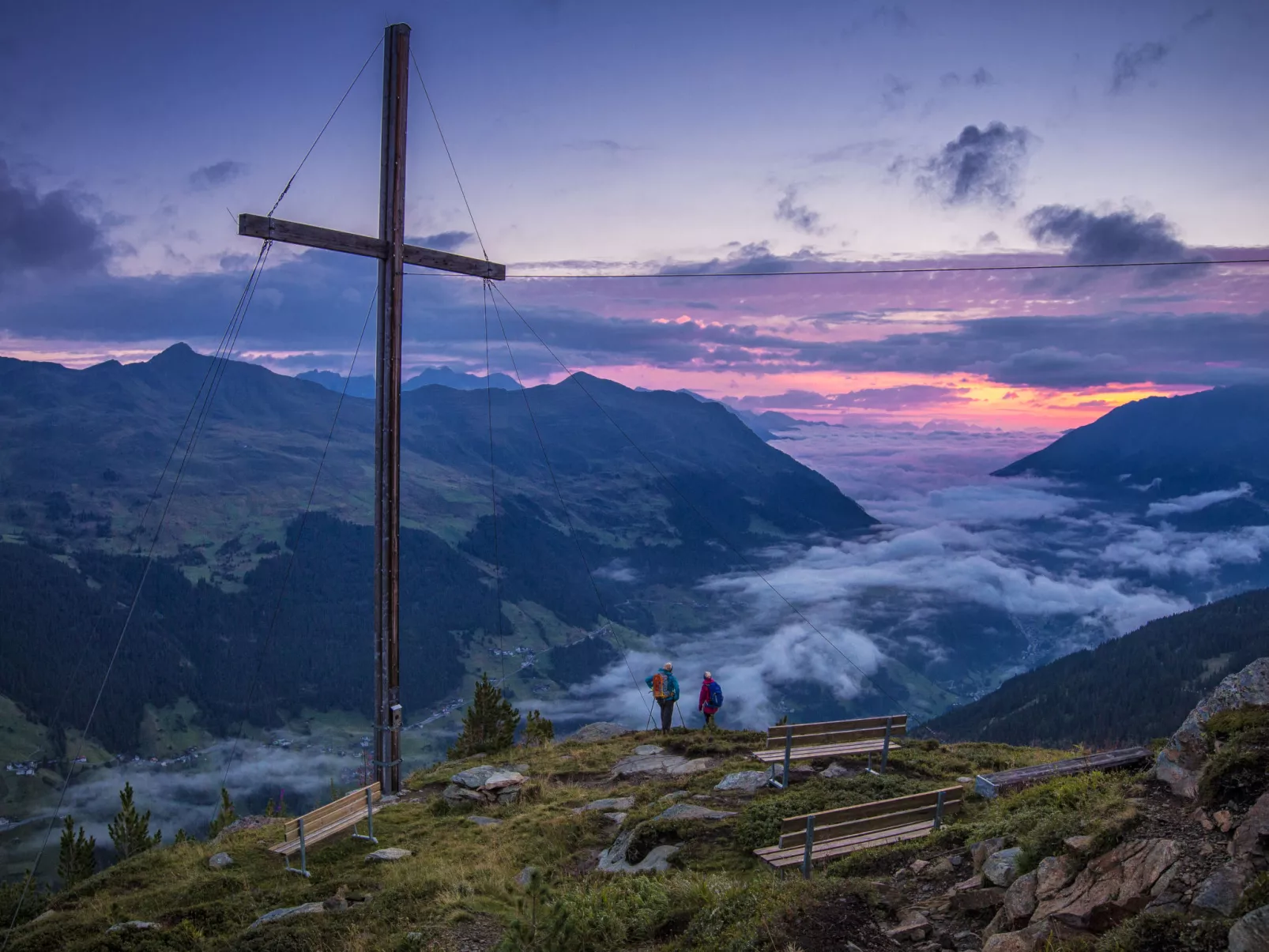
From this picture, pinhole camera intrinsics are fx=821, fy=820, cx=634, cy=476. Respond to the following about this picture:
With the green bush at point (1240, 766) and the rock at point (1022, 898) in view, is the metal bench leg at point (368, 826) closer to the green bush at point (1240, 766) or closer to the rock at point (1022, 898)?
the rock at point (1022, 898)

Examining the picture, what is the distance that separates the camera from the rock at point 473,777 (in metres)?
19.8

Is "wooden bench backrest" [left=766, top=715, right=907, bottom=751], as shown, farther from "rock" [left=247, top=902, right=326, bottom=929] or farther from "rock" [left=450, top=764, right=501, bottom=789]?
"rock" [left=247, top=902, right=326, bottom=929]

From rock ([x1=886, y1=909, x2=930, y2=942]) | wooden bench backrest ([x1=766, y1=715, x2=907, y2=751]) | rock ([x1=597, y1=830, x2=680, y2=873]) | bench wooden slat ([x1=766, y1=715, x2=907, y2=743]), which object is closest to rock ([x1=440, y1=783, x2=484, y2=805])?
rock ([x1=597, y1=830, x2=680, y2=873])

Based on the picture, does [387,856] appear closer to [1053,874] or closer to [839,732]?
[839,732]

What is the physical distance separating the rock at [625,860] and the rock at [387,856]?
3710mm

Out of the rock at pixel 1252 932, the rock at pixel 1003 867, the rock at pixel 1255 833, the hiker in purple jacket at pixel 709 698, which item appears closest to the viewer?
the rock at pixel 1252 932

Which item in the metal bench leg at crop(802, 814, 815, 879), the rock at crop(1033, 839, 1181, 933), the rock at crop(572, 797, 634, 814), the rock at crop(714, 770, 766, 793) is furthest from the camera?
the rock at crop(572, 797, 634, 814)

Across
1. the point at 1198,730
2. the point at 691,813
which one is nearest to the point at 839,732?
the point at 691,813

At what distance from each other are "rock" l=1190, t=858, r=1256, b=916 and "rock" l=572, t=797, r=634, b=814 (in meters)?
11.5

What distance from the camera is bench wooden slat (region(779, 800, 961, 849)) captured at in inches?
424

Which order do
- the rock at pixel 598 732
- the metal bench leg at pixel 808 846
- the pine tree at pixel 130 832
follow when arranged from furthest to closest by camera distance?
the pine tree at pixel 130 832 < the rock at pixel 598 732 < the metal bench leg at pixel 808 846

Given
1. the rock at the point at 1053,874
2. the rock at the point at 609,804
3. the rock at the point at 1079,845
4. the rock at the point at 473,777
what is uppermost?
the rock at the point at 1079,845

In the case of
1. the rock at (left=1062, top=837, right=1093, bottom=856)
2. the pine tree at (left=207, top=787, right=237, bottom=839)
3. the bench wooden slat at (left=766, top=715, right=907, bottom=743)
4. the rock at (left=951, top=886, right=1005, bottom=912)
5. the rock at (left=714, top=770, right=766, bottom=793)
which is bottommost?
the pine tree at (left=207, top=787, right=237, bottom=839)

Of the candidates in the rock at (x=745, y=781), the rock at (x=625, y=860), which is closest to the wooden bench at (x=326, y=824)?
the rock at (x=625, y=860)
